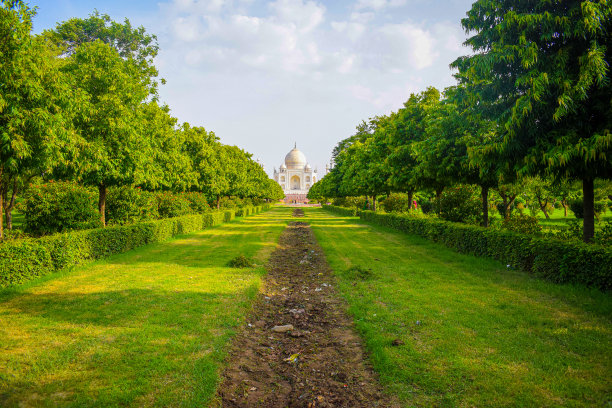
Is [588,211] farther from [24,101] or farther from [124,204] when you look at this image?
[124,204]

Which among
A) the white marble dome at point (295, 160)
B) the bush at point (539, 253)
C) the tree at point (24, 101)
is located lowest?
the bush at point (539, 253)

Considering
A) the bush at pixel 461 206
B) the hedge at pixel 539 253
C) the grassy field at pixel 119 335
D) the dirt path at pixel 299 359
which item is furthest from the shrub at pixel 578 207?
the grassy field at pixel 119 335

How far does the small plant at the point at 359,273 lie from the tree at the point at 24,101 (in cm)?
771

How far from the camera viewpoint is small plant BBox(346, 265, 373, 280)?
29.3ft

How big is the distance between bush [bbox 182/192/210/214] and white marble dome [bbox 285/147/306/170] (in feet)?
447

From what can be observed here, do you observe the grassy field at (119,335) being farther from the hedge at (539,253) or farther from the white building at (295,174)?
the white building at (295,174)

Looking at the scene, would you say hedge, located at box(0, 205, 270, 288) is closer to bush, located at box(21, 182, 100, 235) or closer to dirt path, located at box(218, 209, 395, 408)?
bush, located at box(21, 182, 100, 235)

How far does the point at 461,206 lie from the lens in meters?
17.2

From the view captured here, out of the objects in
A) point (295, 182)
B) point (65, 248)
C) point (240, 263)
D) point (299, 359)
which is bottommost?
point (299, 359)

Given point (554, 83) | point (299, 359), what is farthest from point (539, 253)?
point (299, 359)

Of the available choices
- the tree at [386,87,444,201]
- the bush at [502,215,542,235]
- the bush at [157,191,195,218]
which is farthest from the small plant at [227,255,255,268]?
the bush at [157,191,195,218]

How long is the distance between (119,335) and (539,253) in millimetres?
9262

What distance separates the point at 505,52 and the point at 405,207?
74.5 ft

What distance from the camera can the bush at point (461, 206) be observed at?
1712cm
